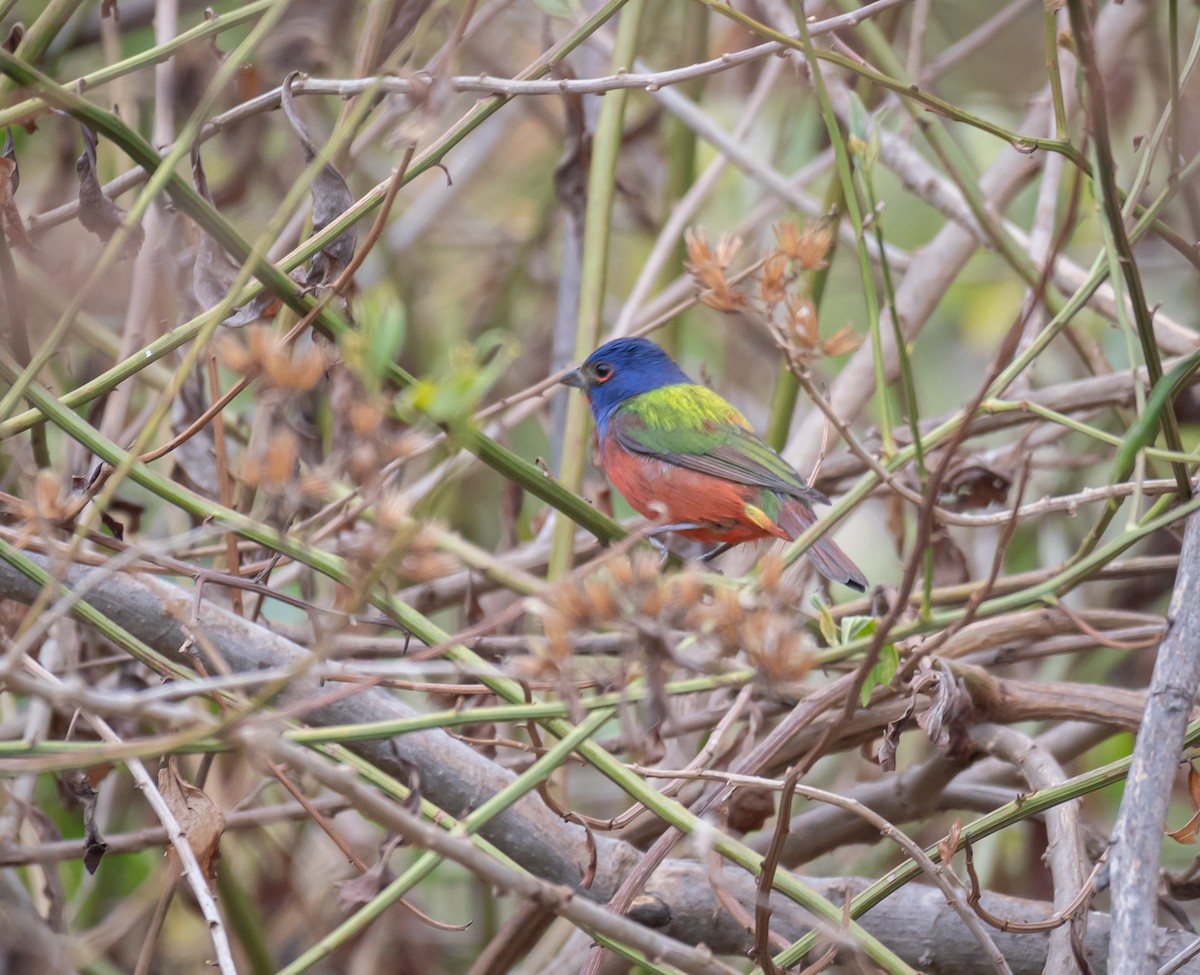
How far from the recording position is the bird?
395 cm

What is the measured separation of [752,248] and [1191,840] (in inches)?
138

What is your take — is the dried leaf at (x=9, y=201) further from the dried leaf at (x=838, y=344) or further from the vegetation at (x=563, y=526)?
the dried leaf at (x=838, y=344)

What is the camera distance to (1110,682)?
4.43 meters

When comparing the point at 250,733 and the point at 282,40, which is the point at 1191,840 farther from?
the point at 282,40

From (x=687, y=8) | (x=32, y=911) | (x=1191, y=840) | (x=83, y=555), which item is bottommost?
(x=32, y=911)

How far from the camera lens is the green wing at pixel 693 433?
3996 mm

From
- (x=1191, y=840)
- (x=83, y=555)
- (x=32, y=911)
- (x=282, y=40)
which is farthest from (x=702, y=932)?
(x=282, y=40)

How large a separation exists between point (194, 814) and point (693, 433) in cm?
260

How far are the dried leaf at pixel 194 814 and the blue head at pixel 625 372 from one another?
1.95 m

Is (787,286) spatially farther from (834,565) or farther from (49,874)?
(49,874)

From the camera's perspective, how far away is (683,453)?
4.33m

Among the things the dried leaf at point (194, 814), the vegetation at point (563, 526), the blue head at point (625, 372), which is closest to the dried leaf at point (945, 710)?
the vegetation at point (563, 526)

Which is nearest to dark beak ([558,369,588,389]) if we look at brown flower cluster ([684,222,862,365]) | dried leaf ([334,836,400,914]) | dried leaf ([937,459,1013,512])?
dried leaf ([937,459,1013,512])

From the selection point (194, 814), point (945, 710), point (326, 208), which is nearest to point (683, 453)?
point (945, 710)
